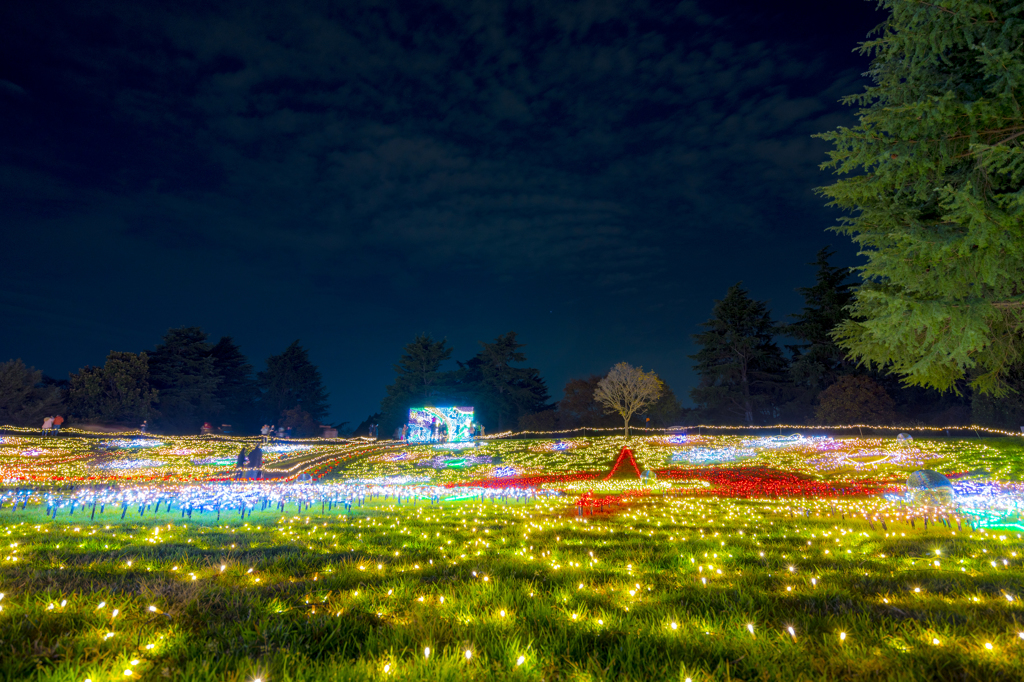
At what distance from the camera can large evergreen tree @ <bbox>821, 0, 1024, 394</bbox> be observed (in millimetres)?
7660

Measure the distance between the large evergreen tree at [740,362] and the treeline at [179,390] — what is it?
5199 cm

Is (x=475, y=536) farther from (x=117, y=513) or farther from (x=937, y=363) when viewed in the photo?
(x=937, y=363)

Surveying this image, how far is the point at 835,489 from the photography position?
1627 centimetres

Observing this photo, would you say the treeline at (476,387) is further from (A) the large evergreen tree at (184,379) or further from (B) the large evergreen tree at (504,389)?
(A) the large evergreen tree at (184,379)

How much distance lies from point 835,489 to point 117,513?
21693 millimetres

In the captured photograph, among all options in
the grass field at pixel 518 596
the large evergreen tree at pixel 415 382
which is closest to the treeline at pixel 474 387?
the large evergreen tree at pixel 415 382

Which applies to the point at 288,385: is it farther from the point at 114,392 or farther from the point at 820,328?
the point at 820,328

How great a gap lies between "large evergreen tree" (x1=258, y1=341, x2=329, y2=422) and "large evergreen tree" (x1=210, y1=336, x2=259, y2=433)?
6.50 feet

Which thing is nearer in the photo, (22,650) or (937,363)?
(22,650)

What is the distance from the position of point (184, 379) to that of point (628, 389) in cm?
5013

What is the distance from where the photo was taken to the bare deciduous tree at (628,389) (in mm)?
45281

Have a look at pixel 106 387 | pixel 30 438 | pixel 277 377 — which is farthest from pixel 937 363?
pixel 277 377

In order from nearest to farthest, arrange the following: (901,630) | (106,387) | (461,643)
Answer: (461,643), (901,630), (106,387)

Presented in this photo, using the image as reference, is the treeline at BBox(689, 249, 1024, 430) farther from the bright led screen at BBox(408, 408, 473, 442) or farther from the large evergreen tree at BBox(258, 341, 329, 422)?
the large evergreen tree at BBox(258, 341, 329, 422)
